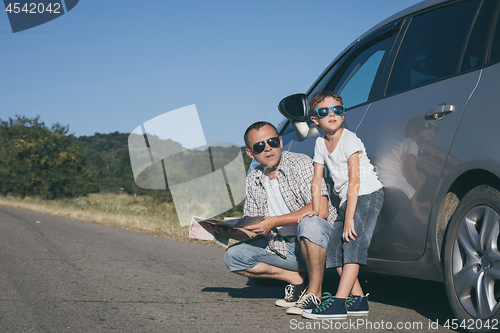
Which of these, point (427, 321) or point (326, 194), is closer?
point (427, 321)

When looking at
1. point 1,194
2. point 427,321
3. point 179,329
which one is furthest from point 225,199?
point 1,194

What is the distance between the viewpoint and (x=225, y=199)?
4594 mm

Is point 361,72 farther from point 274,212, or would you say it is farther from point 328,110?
point 274,212

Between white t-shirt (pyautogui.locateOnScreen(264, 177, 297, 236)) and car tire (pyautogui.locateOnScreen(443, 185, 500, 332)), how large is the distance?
1.33m

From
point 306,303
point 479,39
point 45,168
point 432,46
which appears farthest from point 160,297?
point 45,168

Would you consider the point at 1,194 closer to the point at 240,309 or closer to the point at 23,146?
the point at 23,146

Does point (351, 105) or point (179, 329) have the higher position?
point (351, 105)

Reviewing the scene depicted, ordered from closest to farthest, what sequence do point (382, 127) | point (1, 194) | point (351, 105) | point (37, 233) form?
1. point (382, 127)
2. point (351, 105)
3. point (37, 233)
4. point (1, 194)

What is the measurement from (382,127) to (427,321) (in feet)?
4.24

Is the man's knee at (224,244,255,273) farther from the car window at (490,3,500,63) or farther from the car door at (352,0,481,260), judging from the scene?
the car window at (490,3,500,63)

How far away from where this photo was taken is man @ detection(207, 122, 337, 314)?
3.29 meters

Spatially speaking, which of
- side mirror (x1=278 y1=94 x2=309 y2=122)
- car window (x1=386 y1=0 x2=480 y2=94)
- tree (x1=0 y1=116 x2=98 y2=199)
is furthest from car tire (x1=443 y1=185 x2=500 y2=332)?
tree (x1=0 y1=116 x2=98 y2=199)

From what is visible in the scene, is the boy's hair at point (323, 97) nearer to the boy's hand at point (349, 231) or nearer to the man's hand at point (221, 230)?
the boy's hand at point (349, 231)

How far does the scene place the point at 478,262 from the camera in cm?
219
